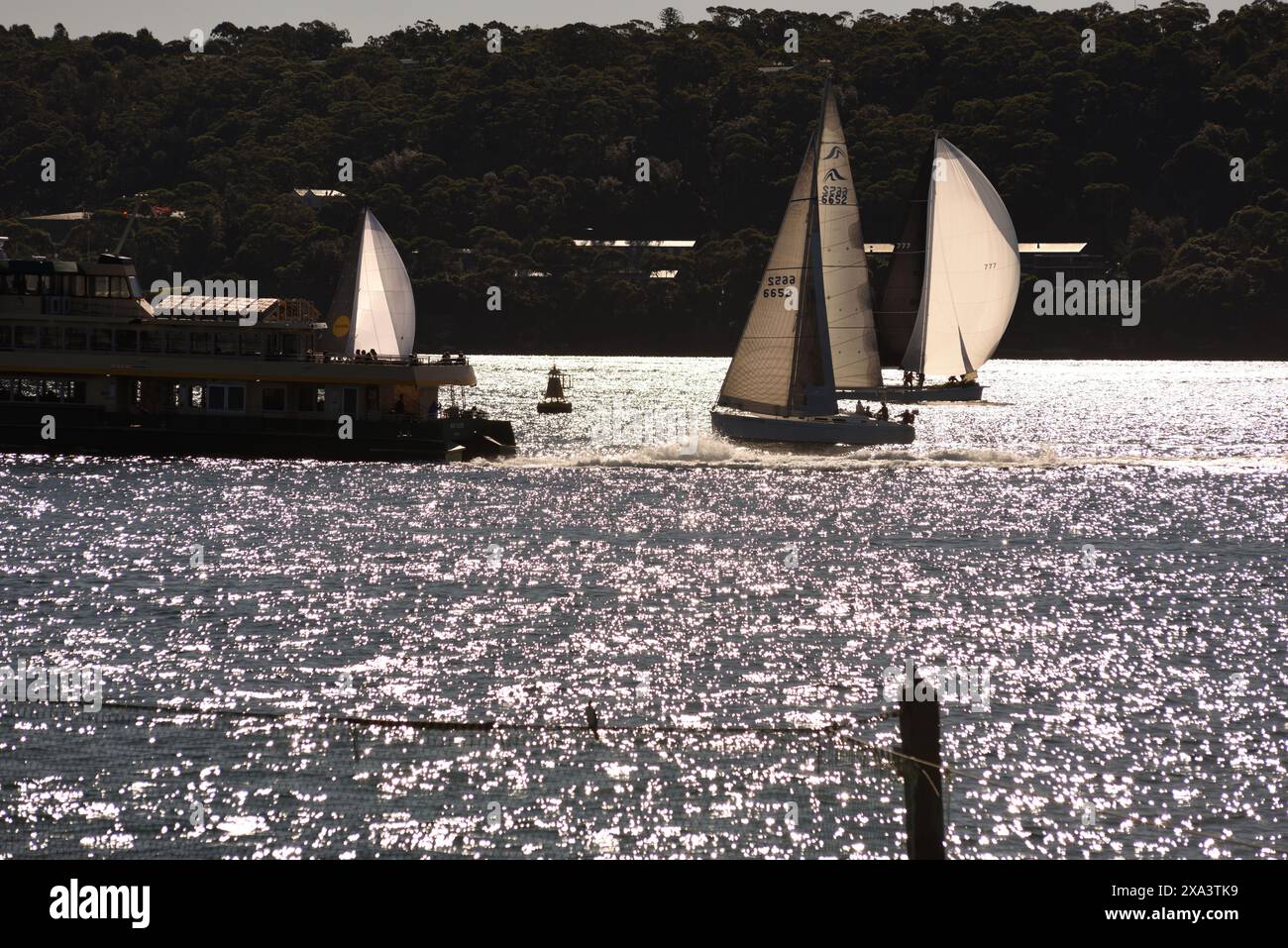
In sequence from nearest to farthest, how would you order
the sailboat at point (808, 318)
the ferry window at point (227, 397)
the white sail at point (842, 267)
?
the ferry window at point (227, 397), the sailboat at point (808, 318), the white sail at point (842, 267)

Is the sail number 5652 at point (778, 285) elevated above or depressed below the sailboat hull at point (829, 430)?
above

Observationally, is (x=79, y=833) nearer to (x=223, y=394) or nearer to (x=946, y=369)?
(x=223, y=394)

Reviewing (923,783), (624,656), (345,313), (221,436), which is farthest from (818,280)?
(923,783)

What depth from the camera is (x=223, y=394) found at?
8325 centimetres

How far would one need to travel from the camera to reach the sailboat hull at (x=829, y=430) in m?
85.7

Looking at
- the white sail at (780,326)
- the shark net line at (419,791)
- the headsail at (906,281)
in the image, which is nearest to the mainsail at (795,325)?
the white sail at (780,326)

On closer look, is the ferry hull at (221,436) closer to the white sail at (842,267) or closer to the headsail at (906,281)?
the white sail at (842,267)

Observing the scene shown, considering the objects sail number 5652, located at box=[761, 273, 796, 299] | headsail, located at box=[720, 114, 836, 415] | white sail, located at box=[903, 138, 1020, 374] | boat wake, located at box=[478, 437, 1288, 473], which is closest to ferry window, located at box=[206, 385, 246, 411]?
boat wake, located at box=[478, 437, 1288, 473]

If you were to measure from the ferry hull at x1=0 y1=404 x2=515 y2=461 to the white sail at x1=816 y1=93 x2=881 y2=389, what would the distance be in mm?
21474

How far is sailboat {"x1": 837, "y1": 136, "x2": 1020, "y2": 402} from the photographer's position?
127250 mm

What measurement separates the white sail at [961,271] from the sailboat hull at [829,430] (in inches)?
1720

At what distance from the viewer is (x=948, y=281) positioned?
130 metres

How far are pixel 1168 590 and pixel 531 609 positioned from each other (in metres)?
21.7
